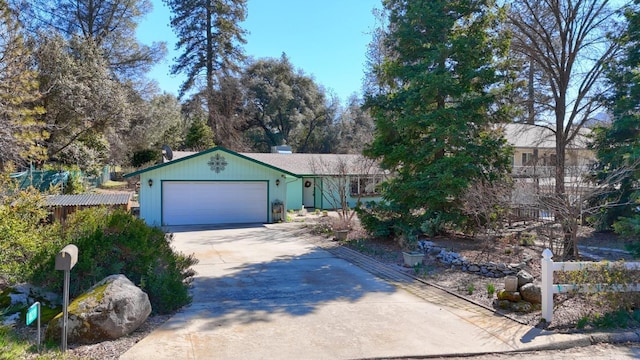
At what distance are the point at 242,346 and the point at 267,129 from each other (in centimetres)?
3461

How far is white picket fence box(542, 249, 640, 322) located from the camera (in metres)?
5.83

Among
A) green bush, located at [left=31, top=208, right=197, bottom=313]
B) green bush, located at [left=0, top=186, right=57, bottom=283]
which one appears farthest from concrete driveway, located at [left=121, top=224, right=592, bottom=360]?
green bush, located at [left=0, top=186, right=57, bottom=283]

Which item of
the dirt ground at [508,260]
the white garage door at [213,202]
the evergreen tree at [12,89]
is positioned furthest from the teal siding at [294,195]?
the evergreen tree at [12,89]

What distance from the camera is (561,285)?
5.98m

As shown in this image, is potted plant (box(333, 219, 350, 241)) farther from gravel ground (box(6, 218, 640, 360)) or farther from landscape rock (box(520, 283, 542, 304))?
landscape rock (box(520, 283, 542, 304))

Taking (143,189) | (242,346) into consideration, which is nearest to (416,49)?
(242,346)

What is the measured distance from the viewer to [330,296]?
7.30 metres

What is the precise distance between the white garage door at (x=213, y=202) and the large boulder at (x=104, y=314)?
1293 centimetres

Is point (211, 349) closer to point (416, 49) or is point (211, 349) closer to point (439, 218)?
point (439, 218)

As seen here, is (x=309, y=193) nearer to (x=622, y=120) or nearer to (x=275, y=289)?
(x=622, y=120)

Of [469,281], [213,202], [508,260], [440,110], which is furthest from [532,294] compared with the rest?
[213,202]

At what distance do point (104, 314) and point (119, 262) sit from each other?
1.54 metres

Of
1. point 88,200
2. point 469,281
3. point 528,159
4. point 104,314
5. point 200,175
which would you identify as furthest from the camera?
point 528,159

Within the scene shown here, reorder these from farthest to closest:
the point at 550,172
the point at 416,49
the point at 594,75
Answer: the point at 594,75
the point at 416,49
the point at 550,172
